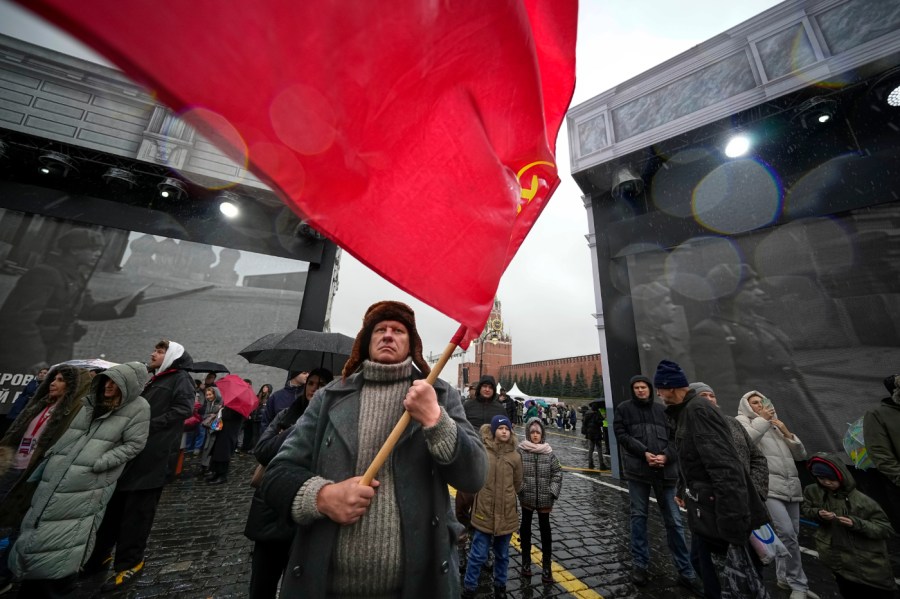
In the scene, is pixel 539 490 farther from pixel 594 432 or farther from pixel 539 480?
pixel 594 432

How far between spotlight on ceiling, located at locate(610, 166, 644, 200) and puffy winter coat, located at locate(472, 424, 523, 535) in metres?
9.68

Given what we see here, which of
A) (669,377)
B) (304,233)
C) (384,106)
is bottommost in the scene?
(669,377)

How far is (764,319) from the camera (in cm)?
807

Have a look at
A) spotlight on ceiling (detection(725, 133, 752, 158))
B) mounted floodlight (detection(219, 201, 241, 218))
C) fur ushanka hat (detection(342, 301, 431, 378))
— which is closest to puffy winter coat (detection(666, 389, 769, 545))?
fur ushanka hat (detection(342, 301, 431, 378))

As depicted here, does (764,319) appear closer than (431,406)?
No

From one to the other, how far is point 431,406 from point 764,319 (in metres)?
10.2

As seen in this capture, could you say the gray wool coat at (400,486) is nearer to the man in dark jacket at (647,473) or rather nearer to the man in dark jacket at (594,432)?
the man in dark jacket at (647,473)

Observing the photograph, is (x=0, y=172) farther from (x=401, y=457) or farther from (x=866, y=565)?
(x=866, y=565)

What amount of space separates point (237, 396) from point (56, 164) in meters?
11.3

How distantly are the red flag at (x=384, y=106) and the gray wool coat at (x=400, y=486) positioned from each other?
25.3 inches

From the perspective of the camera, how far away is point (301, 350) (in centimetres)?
499

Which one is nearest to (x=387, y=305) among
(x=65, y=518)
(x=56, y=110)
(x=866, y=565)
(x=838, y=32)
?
(x=65, y=518)

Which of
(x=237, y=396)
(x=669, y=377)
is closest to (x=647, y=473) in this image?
(x=669, y=377)

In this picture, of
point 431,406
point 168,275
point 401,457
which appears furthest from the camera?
point 168,275
